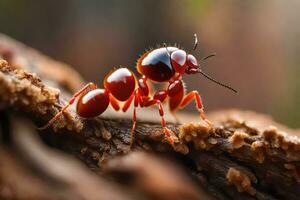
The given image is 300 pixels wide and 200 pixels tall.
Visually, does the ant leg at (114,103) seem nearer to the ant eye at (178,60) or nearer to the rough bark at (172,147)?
the rough bark at (172,147)

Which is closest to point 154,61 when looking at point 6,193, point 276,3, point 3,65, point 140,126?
point 140,126

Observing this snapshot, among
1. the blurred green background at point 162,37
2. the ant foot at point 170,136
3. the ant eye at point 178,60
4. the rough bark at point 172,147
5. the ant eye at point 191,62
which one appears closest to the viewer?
the rough bark at point 172,147

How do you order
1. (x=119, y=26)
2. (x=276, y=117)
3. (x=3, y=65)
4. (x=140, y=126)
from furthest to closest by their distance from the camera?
(x=119, y=26) < (x=276, y=117) < (x=140, y=126) < (x=3, y=65)

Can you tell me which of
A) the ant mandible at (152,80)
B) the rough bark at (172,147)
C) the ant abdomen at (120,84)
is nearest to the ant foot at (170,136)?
the rough bark at (172,147)

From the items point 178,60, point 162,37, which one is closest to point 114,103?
point 178,60

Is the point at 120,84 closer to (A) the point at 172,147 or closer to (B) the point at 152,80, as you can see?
(B) the point at 152,80

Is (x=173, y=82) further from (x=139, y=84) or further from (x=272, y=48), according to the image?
(x=272, y=48)

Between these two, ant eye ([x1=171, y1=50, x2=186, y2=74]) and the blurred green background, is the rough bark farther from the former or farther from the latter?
the blurred green background

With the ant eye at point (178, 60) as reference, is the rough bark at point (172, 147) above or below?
below
